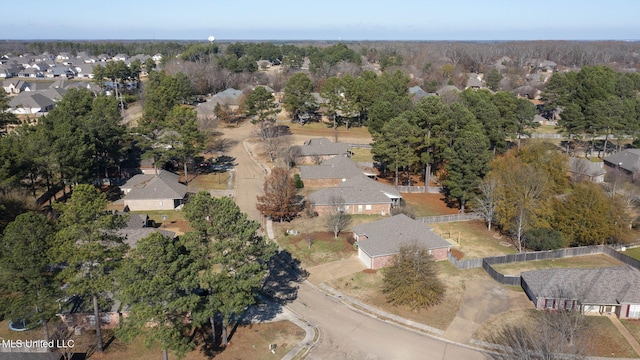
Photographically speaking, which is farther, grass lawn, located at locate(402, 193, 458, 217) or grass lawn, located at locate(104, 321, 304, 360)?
grass lawn, located at locate(402, 193, 458, 217)

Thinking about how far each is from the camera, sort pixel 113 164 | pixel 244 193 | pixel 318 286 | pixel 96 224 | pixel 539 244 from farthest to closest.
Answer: pixel 113 164
pixel 244 193
pixel 539 244
pixel 318 286
pixel 96 224

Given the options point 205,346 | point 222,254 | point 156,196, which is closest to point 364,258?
point 205,346

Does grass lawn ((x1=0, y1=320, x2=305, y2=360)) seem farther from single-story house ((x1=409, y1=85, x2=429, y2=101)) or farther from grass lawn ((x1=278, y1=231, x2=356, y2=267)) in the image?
single-story house ((x1=409, y1=85, x2=429, y2=101))

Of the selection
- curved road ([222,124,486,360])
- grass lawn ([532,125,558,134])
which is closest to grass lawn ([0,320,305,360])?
curved road ([222,124,486,360])

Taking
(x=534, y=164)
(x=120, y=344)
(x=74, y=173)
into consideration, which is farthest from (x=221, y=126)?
(x=120, y=344)

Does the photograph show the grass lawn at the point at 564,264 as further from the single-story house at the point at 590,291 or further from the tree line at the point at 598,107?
the tree line at the point at 598,107

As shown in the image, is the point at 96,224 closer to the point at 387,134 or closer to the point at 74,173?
the point at 74,173

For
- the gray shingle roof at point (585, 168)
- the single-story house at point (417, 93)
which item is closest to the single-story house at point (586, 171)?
the gray shingle roof at point (585, 168)
